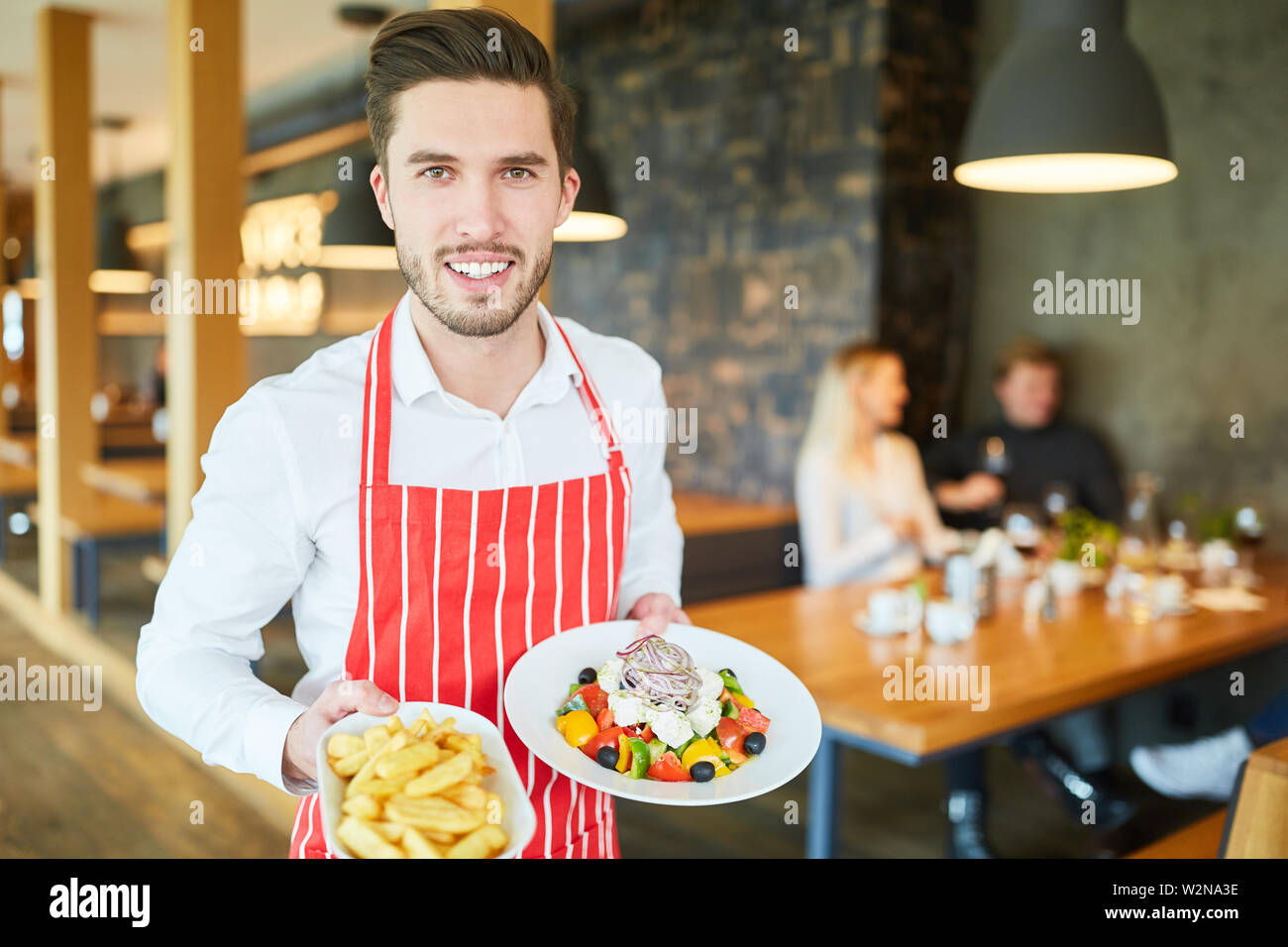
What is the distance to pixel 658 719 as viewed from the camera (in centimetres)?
104

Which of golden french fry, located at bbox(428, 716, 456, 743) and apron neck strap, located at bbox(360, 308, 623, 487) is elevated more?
apron neck strap, located at bbox(360, 308, 623, 487)

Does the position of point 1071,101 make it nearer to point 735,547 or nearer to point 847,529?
point 847,529

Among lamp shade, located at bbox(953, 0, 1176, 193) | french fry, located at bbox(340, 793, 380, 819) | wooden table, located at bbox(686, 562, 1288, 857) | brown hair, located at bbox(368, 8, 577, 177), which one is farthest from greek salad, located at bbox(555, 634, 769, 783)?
lamp shade, located at bbox(953, 0, 1176, 193)


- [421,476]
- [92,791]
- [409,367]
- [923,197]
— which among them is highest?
[923,197]

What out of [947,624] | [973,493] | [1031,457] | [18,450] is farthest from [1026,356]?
[18,450]

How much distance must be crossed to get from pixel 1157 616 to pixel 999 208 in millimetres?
2037

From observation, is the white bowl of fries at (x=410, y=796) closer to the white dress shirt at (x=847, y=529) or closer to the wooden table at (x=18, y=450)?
the white dress shirt at (x=847, y=529)

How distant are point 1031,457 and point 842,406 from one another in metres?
1.14

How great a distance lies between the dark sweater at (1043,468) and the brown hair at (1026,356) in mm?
209

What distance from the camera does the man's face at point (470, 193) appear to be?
98 cm

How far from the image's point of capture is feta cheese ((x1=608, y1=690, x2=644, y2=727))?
3.43ft

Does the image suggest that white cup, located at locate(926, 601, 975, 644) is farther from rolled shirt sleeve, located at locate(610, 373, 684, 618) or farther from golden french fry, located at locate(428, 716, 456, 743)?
golden french fry, located at locate(428, 716, 456, 743)

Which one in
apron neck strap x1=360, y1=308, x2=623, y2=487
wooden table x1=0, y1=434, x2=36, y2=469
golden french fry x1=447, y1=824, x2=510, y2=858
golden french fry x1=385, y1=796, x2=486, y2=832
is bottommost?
golden french fry x1=447, y1=824, x2=510, y2=858

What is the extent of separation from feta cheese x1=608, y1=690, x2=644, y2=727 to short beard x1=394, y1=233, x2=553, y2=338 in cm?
40
